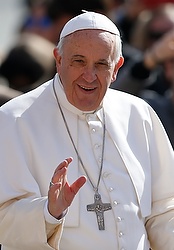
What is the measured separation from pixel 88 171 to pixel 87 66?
1.87 feet

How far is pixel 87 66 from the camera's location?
5.83 meters

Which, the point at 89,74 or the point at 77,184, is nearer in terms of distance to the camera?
the point at 77,184

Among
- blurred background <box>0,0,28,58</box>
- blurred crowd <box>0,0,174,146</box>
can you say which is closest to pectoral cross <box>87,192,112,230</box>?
blurred crowd <box>0,0,174,146</box>

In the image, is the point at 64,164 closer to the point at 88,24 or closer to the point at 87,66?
the point at 87,66

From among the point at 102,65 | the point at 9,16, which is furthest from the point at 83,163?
the point at 9,16

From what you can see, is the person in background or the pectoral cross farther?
the person in background

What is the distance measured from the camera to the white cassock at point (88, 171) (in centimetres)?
581

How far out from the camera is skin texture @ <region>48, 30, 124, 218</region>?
5.82 meters

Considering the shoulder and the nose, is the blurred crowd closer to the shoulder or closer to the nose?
the shoulder

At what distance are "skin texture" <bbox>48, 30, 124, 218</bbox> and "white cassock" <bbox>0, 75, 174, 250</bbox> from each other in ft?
0.66

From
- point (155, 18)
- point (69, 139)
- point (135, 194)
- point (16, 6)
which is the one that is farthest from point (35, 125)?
point (16, 6)

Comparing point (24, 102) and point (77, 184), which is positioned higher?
point (24, 102)

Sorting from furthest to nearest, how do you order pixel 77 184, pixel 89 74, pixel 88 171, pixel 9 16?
1. pixel 9 16
2. pixel 88 171
3. pixel 89 74
4. pixel 77 184

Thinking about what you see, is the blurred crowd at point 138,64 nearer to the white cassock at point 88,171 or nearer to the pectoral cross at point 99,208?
the white cassock at point 88,171
